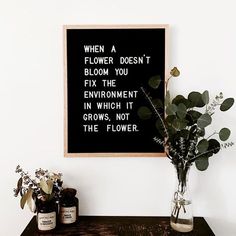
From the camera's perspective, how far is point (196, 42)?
1487 millimetres

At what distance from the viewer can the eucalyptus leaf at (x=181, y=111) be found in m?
1.30

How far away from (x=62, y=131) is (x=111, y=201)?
0.41 metres

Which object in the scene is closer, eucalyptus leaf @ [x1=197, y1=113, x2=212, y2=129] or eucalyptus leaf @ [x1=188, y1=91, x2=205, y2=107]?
eucalyptus leaf @ [x1=197, y1=113, x2=212, y2=129]

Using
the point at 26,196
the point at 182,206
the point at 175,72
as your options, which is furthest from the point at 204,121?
the point at 26,196

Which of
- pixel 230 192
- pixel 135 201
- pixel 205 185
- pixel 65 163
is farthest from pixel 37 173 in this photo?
pixel 230 192

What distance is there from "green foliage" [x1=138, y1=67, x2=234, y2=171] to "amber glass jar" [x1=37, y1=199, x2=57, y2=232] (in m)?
0.54

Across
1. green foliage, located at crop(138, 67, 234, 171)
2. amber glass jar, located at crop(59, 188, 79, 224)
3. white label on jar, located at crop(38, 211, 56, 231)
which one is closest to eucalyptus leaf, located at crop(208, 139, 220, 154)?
green foliage, located at crop(138, 67, 234, 171)

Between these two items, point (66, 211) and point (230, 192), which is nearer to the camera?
point (66, 211)

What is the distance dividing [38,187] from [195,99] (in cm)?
77

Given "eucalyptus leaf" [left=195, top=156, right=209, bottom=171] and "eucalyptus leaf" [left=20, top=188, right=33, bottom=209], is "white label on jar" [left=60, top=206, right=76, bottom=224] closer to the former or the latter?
"eucalyptus leaf" [left=20, top=188, right=33, bottom=209]

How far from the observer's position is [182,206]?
1364 millimetres

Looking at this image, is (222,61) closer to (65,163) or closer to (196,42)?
(196,42)

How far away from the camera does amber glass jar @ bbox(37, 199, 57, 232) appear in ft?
4.36

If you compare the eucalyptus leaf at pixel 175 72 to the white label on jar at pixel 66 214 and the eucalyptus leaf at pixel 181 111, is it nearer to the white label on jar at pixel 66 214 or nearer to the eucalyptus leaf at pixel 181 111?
the eucalyptus leaf at pixel 181 111
